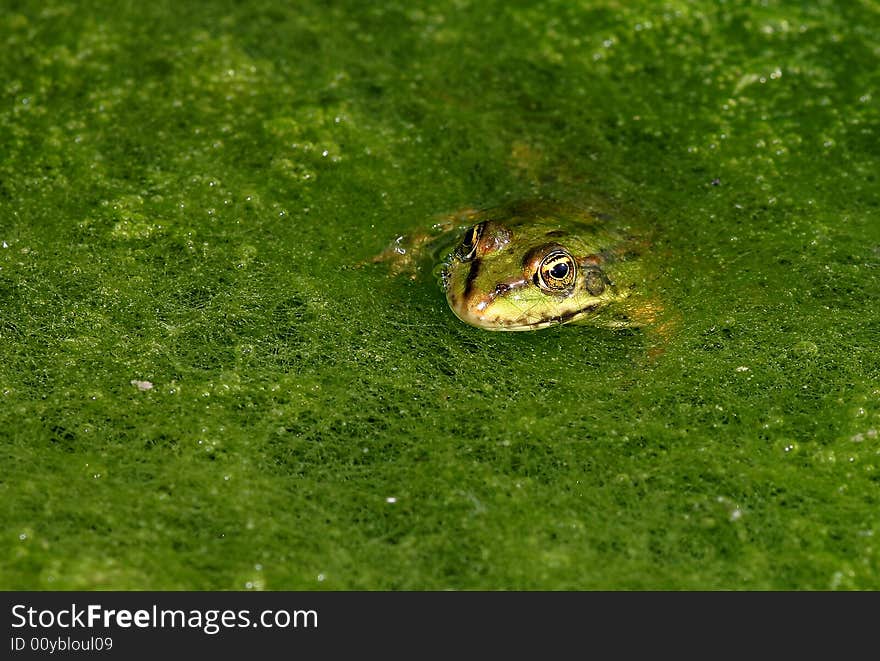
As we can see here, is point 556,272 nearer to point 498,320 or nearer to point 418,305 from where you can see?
point 498,320

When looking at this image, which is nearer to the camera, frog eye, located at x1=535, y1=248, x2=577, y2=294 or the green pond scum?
the green pond scum

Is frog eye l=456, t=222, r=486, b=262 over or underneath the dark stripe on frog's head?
over

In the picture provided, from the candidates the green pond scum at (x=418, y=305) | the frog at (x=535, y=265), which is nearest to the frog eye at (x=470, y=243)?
the frog at (x=535, y=265)

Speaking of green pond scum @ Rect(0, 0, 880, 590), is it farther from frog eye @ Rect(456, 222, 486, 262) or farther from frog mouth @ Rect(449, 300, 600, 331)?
frog eye @ Rect(456, 222, 486, 262)

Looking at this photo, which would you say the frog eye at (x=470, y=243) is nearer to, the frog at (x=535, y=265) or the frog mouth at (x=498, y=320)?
the frog at (x=535, y=265)

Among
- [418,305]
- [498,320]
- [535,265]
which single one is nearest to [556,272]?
[535,265]

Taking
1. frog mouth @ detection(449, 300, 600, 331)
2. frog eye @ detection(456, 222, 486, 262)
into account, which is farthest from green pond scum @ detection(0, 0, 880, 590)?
frog eye @ detection(456, 222, 486, 262)
